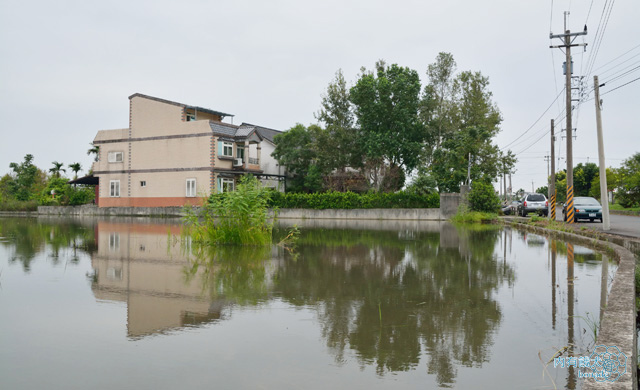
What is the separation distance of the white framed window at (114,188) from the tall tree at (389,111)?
80.3 feet

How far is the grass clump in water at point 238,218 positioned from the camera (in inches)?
509

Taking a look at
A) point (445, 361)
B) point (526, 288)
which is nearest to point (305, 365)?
point (445, 361)

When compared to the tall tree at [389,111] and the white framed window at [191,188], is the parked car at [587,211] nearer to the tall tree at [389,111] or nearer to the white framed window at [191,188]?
the tall tree at [389,111]

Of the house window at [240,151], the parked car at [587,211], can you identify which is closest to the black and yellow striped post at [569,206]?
the parked car at [587,211]

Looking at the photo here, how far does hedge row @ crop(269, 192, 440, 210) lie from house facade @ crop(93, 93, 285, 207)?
3.64 meters

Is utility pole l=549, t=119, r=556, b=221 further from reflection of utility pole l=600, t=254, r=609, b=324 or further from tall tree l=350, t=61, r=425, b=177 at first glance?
reflection of utility pole l=600, t=254, r=609, b=324

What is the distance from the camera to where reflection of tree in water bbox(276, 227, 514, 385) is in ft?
14.8

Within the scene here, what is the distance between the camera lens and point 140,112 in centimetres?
4291

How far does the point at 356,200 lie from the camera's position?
113 feet

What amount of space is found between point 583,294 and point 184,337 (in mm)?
5934

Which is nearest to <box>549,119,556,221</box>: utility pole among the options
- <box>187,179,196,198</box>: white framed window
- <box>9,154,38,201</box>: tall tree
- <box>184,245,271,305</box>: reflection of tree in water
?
<box>184,245,271,305</box>: reflection of tree in water

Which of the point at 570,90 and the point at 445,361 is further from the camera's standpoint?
the point at 570,90

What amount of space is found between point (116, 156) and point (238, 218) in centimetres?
3648

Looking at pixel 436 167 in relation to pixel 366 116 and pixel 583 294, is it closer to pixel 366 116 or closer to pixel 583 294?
pixel 366 116
